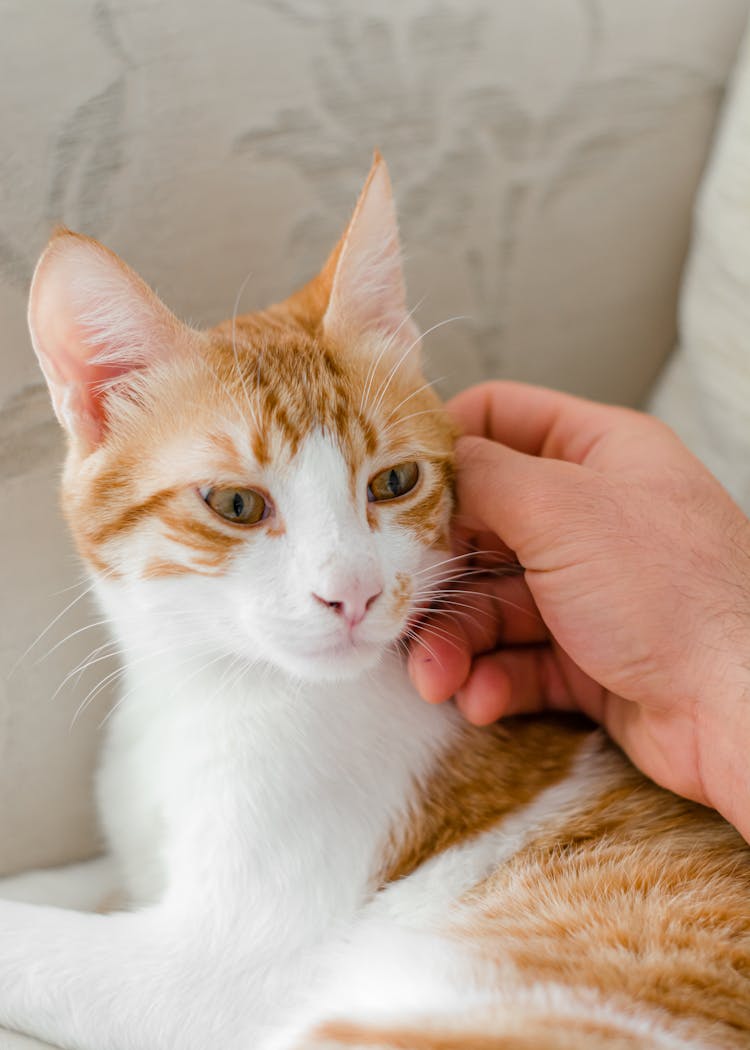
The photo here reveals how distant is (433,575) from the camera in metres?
1.27

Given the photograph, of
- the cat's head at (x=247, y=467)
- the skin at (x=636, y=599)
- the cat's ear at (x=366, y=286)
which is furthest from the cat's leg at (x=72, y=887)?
the cat's ear at (x=366, y=286)

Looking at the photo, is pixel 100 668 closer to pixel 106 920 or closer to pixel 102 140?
pixel 106 920

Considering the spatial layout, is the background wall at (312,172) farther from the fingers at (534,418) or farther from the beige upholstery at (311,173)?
the fingers at (534,418)

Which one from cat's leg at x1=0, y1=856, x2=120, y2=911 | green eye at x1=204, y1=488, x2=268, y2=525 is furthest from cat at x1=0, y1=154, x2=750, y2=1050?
cat's leg at x1=0, y1=856, x2=120, y2=911

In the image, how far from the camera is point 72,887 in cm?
150

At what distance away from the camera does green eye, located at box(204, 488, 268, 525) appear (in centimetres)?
113

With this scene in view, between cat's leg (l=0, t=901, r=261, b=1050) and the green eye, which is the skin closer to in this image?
the green eye

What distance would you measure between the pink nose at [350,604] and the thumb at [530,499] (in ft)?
0.81

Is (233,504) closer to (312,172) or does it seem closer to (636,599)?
(636,599)

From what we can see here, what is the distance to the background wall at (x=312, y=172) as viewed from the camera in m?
1.35

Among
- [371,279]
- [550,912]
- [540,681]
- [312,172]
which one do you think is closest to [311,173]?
[312,172]

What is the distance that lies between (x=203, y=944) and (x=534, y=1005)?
1.37 ft

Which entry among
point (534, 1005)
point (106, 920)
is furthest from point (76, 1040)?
point (534, 1005)

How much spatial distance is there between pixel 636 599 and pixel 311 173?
858 mm
